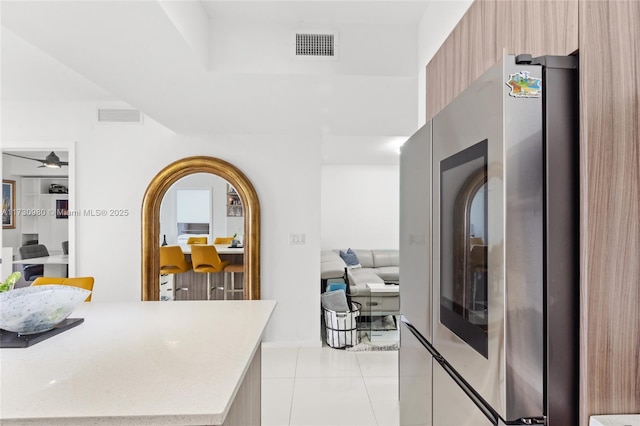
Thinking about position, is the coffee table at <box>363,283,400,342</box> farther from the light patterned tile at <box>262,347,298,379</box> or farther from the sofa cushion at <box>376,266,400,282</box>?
the sofa cushion at <box>376,266,400,282</box>

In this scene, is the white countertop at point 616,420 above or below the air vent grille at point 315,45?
below

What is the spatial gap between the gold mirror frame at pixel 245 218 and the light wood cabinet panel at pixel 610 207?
10.1 feet

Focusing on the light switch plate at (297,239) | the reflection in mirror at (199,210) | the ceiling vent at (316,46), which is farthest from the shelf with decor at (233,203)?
the ceiling vent at (316,46)

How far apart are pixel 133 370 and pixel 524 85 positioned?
51.2 inches

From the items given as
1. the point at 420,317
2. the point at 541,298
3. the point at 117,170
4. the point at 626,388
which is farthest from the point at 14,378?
the point at 117,170

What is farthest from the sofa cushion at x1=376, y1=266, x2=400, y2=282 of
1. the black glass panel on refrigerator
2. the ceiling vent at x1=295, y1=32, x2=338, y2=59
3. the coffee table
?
the black glass panel on refrigerator

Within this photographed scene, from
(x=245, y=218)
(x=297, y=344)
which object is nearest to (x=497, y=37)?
(x=245, y=218)

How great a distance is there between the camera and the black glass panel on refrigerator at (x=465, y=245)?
835 millimetres

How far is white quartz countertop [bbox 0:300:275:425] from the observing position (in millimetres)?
847

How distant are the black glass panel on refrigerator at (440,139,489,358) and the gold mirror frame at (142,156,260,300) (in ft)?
8.70

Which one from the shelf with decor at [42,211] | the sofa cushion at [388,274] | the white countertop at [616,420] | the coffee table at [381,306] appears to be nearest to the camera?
the white countertop at [616,420]

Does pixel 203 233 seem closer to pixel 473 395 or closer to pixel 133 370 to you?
pixel 133 370

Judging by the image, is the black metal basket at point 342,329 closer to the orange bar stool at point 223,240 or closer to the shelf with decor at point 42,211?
the orange bar stool at point 223,240

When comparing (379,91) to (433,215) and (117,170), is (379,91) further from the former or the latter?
(117,170)
